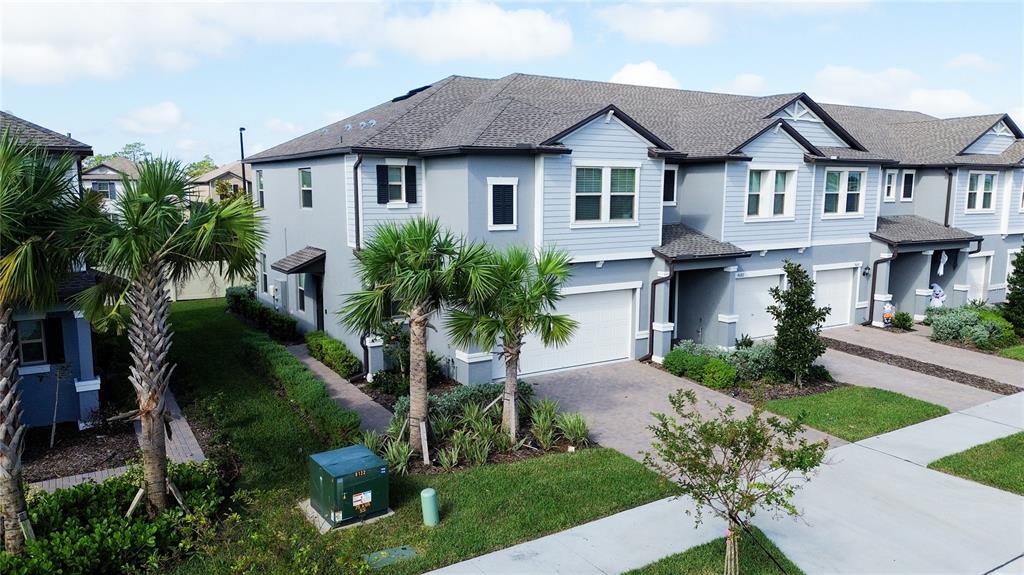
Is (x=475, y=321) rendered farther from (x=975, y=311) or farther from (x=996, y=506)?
(x=975, y=311)

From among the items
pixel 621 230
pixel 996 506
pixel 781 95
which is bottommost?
Answer: pixel 996 506

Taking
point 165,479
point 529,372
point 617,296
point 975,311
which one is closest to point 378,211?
point 529,372

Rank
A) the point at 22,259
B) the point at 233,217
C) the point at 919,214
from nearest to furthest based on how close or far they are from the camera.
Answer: the point at 22,259
the point at 233,217
the point at 919,214

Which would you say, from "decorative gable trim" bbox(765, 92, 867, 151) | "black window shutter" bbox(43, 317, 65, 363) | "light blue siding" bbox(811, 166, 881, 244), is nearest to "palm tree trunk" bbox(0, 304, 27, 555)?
"black window shutter" bbox(43, 317, 65, 363)

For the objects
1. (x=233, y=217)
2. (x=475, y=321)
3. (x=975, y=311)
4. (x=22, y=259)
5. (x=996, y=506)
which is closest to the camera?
(x=22, y=259)

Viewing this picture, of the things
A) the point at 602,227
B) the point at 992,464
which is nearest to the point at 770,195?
the point at 602,227

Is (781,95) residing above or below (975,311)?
above

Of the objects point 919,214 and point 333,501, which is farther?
point 919,214
